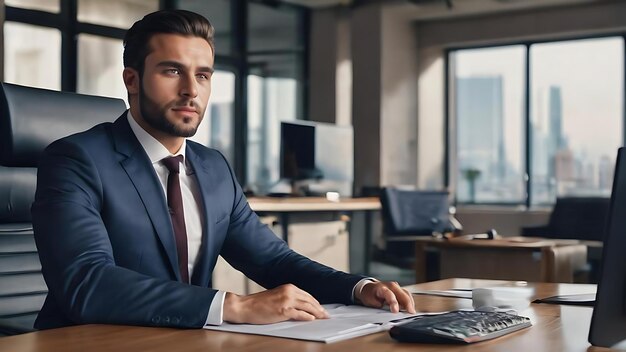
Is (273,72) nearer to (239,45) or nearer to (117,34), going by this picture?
(239,45)

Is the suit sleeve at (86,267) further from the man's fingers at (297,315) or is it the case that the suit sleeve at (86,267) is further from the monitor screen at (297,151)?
the monitor screen at (297,151)

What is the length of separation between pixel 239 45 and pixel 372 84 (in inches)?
60.5

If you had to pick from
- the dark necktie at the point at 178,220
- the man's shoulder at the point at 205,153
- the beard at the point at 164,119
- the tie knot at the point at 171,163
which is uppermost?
the beard at the point at 164,119

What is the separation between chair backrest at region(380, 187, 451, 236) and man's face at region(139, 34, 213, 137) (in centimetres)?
481

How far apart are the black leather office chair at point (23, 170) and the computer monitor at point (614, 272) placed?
143cm

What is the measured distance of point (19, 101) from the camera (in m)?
2.10

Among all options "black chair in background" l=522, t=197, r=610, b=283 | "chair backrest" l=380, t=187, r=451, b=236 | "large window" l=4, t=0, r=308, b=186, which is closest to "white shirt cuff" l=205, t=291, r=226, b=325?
"chair backrest" l=380, t=187, r=451, b=236

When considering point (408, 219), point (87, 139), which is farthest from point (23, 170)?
point (408, 219)

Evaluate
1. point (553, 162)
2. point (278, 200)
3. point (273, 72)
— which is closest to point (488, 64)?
point (553, 162)

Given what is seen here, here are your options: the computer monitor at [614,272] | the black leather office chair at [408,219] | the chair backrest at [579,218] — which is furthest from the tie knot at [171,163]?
the chair backrest at [579,218]

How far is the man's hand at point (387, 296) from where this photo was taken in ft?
5.29

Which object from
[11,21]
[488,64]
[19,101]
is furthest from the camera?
[488,64]

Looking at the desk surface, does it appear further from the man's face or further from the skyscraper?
the skyscraper

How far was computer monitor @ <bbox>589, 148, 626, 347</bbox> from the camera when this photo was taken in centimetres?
118
